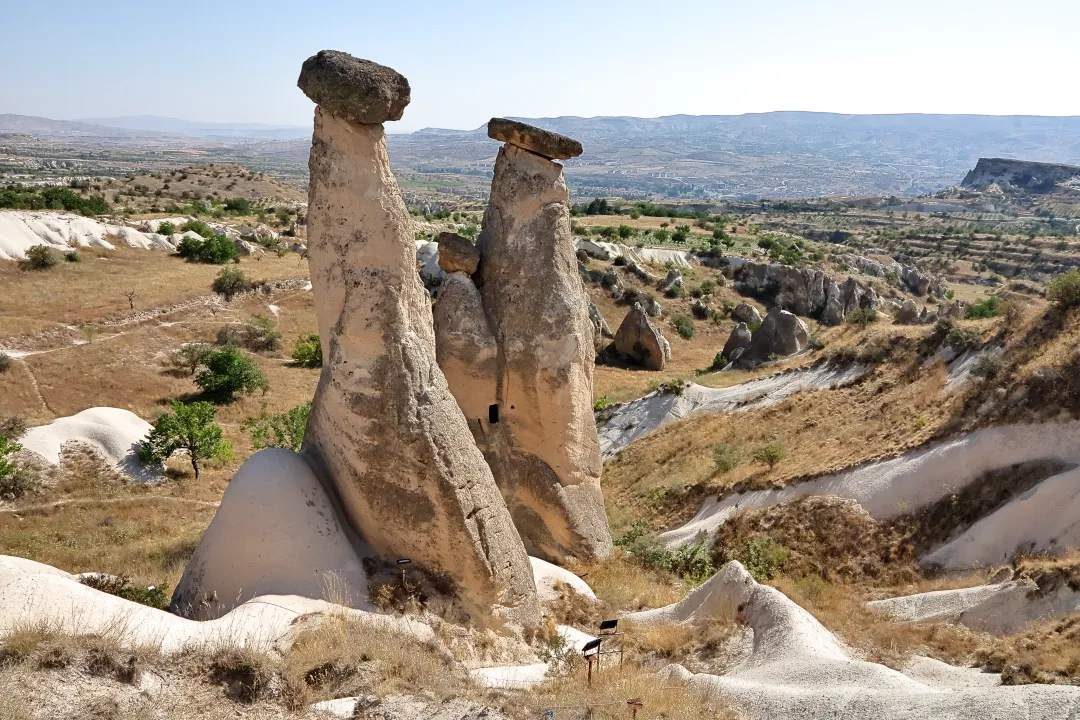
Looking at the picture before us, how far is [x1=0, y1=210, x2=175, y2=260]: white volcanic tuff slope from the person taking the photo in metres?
34.4

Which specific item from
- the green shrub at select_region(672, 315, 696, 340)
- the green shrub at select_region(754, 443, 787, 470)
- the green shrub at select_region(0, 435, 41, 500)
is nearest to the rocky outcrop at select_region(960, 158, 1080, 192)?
the green shrub at select_region(672, 315, 696, 340)

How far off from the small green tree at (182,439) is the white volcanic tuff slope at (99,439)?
0.90ft

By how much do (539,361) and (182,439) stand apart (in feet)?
32.3

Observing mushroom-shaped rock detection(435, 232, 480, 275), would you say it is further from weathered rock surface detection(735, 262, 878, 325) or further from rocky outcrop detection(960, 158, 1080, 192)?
rocky outcrop detection(960, 158, 1080, 192)

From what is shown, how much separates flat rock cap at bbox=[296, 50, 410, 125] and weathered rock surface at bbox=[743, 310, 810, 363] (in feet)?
75.5

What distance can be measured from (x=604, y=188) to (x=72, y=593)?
18663 centimetres

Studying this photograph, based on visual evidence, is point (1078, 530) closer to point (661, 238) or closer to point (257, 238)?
point (257, 238)

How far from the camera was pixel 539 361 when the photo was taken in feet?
36.1

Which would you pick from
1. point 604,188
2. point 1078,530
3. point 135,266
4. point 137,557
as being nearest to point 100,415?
point 137,557

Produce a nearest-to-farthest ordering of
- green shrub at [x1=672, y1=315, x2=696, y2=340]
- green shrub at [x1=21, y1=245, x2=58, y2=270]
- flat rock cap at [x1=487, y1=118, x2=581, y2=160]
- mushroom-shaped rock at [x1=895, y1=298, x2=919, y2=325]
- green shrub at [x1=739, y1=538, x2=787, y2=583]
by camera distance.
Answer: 1. flat rock cap at [x1=487, y1=118, x2=581, y2=160]
2. green shrub at [x1=739, y1=538, x2=787, y2=583]
3. mushroom-shaped rock at [x1=895, y1=298, x2=919, y2=325]
4. green shrub at [x1=21, y1=245, x2=58, y2=270]
5. green shrub at [x1=672, y1=315, x2=696, y2=340]

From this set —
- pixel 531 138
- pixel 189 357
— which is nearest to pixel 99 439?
pixel 189 357

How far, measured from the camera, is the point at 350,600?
280 inches

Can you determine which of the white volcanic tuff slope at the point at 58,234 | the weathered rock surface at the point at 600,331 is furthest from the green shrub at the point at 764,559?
the white volcanic tuff slope at the point at 58,234

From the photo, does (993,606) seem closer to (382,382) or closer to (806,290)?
(382,382)
